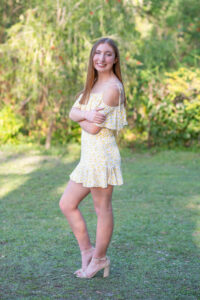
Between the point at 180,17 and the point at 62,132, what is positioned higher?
the point at 180,17

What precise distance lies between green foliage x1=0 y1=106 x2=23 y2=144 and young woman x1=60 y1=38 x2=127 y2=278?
22.1 ft

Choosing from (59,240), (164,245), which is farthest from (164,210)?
(59,240)

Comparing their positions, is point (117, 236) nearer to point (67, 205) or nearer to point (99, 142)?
point (67, 205)

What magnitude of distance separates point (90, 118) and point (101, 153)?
26cm

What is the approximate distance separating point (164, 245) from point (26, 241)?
126 cm

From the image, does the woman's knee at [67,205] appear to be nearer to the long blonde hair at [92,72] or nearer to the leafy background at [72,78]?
the long blonde hair at [92,72]

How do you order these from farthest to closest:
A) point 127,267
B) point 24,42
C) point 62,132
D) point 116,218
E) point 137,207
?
point 62,132, point 24,42, point 137,207, point 116,218, point 127,267

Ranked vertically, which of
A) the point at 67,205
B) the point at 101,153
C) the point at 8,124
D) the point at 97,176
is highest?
the point at 101,153

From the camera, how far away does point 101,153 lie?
3238 millimetres

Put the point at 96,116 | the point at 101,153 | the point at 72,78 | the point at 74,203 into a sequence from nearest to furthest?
the point at 96,116
the point at 101,153
the point at 74,203
the point at 72,78

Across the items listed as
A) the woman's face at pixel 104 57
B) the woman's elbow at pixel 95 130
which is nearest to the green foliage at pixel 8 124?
the woman's face at pixel 104 57

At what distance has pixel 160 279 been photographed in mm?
3453

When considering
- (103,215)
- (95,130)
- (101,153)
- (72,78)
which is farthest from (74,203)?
(72,78)

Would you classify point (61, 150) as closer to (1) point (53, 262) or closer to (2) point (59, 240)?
(2) point (59, 240)
